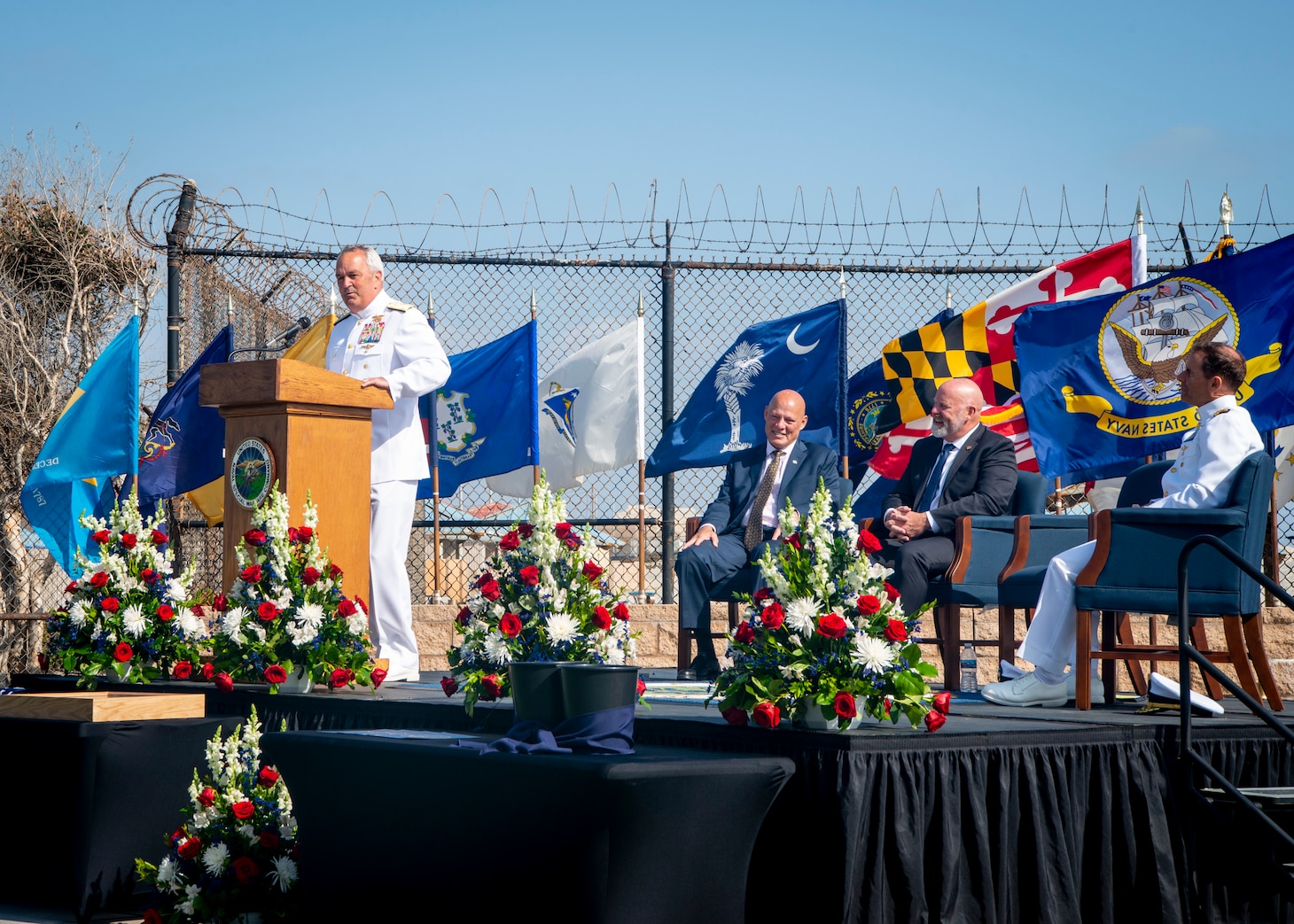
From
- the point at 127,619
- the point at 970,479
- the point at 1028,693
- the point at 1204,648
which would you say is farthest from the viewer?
the point at 970,479

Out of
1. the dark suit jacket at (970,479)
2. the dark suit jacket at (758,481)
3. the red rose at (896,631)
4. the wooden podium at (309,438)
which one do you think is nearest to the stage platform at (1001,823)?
the red rose at (896,631)

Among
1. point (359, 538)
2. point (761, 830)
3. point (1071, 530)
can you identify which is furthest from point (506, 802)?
point (1071, 530)

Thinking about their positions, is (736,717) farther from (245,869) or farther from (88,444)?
(88,444)

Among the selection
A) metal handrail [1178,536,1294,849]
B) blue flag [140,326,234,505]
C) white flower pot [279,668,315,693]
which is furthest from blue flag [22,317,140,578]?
metal handrail [1178,536,1294,849]

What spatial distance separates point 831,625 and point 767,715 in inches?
12.0

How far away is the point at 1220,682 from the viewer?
374 centimetres

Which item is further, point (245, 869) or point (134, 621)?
point (134, 621)

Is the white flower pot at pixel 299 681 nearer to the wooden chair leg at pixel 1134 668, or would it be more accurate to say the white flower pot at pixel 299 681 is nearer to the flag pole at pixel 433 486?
the flag pole at pixel 433 486

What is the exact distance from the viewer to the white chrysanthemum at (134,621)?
5.47 m

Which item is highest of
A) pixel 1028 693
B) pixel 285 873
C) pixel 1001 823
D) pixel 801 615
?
pixel 801 615

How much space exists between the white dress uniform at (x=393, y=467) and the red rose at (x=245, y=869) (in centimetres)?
195

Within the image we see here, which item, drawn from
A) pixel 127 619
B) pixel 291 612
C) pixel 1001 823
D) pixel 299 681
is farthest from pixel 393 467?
pixel 1001 823

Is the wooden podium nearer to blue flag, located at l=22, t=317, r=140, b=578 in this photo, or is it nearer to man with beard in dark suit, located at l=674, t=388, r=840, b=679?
man with beard in dark suit, located at l=674, t=388, r=840, b=679

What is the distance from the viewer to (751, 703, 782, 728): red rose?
11.3ft
